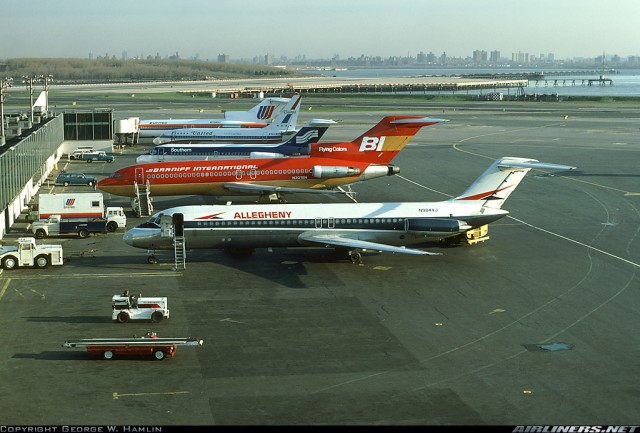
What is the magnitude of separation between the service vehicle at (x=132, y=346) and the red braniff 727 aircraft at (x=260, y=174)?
34.1m

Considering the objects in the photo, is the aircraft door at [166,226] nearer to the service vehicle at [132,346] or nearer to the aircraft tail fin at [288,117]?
the service vehicle at [132,346]

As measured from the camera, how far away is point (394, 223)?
49.9 m

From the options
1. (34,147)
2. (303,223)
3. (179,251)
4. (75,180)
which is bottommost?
(75,180)

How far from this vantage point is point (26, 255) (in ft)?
159

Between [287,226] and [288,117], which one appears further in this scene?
[288,117]

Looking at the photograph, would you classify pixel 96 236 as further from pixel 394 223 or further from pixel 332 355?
pixel 332 355

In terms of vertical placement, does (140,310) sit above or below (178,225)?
below

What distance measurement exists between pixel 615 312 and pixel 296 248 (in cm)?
2084

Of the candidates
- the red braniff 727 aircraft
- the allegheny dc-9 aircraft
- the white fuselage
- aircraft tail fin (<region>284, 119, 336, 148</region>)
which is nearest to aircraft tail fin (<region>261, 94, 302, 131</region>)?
aircraft tail fin (<region>284, 119, 336, 148</region>)

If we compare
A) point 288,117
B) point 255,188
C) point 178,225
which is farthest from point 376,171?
point 288,117

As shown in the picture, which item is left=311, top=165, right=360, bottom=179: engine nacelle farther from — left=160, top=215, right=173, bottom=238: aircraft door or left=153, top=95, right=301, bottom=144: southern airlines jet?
left=153, top=95, right=301, bottom=144: southern airlines jet

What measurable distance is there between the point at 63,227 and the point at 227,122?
2508 inches

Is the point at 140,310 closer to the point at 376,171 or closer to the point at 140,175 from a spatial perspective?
the point at 140,175

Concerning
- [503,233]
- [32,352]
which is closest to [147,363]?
[32,352]
